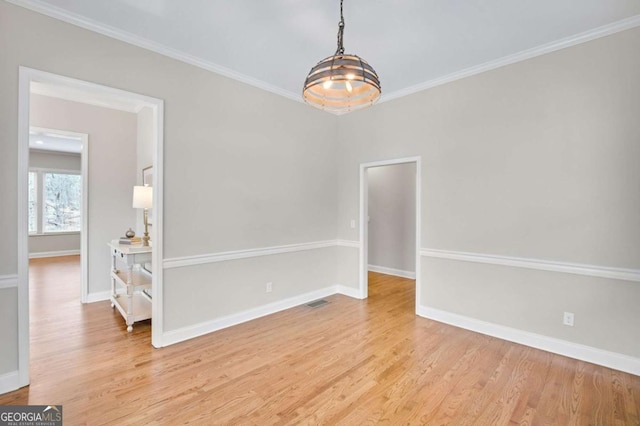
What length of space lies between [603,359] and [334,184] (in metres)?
3.62

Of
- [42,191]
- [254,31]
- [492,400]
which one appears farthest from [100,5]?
[42,191]

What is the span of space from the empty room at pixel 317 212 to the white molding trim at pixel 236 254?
0.9 inches

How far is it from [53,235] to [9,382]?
26.1 ft

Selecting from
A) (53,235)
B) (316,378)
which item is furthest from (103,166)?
(53,235)

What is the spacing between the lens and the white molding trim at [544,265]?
2.57 m

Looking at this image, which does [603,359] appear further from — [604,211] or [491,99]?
[491,99]

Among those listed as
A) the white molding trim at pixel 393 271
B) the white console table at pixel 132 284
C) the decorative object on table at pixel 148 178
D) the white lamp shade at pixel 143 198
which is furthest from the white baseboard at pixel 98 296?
the white molding trim at pixel 393 271

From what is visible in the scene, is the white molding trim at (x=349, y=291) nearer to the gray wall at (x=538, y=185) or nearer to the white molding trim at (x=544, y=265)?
the gray wall at (x=538, y=185)

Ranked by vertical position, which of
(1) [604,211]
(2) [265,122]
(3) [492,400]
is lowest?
(3) [492,400]

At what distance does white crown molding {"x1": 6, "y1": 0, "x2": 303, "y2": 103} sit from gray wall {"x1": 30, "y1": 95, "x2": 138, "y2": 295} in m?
2.25

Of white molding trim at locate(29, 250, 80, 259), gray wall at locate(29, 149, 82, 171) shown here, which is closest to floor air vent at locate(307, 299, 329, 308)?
gray wall at locate(29, 149, 82, 171)

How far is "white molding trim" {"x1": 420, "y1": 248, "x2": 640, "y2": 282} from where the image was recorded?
8.43ft

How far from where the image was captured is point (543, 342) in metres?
2.94

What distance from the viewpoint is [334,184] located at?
4.80 m
